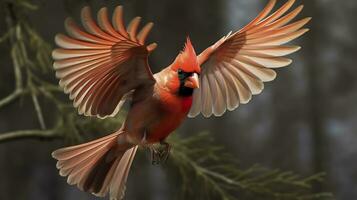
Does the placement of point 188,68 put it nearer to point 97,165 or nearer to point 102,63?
point 102,63

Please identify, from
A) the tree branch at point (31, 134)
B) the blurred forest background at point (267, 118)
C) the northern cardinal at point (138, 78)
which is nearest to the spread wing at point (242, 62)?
the northern cardinal at point (138, 78)

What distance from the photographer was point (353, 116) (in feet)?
14.3

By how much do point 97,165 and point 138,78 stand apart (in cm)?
39

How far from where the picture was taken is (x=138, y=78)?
1.56m

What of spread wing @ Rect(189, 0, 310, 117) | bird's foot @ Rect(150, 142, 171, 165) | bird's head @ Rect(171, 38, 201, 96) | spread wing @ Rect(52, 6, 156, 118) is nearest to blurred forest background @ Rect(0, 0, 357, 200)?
spread wing @ Rect(189, 0, 310, 117)

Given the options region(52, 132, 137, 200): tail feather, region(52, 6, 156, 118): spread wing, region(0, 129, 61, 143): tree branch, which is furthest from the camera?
region(0, 129, 61, 143): tree branch

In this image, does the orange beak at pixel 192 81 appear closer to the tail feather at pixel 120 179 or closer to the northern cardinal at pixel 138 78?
the northern cardinal at pixel 138 78

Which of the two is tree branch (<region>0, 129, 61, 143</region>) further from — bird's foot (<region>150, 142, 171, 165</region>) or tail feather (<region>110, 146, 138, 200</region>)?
bird's foot (<region>150, 142, 171, 165</region>)

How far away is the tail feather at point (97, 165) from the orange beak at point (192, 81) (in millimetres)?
406

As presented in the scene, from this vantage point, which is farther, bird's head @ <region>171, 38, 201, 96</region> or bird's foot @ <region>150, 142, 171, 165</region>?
bird's foot @ <region>150, 142, 171, 165</region>

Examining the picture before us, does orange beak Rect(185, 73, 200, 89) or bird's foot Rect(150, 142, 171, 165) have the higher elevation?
orange beak Rect(185, 73, 200, 89)

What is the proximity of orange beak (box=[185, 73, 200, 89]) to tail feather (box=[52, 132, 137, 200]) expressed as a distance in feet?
1.33

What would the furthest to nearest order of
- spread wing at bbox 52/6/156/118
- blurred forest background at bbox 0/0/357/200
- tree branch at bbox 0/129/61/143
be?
1. blurred forest background at bbox 0/0/357/200
2. tree branch at bbox 0/129/61/143
3. spread wing at bbox 52/6/156/118

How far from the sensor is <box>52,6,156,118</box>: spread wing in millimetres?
1339
